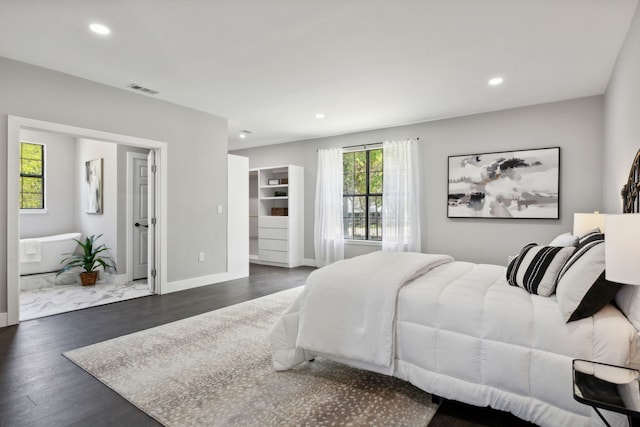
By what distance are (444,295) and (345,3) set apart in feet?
6.72

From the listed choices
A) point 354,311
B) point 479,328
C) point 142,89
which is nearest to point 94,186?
point 142,89

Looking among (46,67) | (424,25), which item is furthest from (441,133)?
(46,67)

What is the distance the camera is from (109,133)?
4004 mm

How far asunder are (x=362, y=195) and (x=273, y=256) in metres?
2.16

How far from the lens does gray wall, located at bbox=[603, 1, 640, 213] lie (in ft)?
8.30

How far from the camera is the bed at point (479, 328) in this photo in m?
1.57

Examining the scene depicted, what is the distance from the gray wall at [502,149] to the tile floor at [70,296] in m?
4.32

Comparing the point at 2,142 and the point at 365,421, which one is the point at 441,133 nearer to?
the point at 365,421

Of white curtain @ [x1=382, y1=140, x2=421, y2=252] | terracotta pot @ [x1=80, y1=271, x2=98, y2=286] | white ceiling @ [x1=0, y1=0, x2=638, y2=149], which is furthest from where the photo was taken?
white curtain @ [x1=382, y1=140, x2=421, y2=252]

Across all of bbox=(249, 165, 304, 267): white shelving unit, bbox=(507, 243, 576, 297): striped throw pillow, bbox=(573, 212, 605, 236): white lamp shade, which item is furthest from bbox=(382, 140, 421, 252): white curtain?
bbox=(507, 243, 576, 297): striped throw pillow

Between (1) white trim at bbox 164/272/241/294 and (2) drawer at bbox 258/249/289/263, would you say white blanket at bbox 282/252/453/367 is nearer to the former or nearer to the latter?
(1) white trim at bbox 164/272/241/294

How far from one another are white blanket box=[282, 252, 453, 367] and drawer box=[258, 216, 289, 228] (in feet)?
14.1

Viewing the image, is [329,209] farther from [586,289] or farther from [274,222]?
[586,289]

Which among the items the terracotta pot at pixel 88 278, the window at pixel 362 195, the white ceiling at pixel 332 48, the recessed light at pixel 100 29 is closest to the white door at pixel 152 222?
the white ceiling at pixel 332 48
